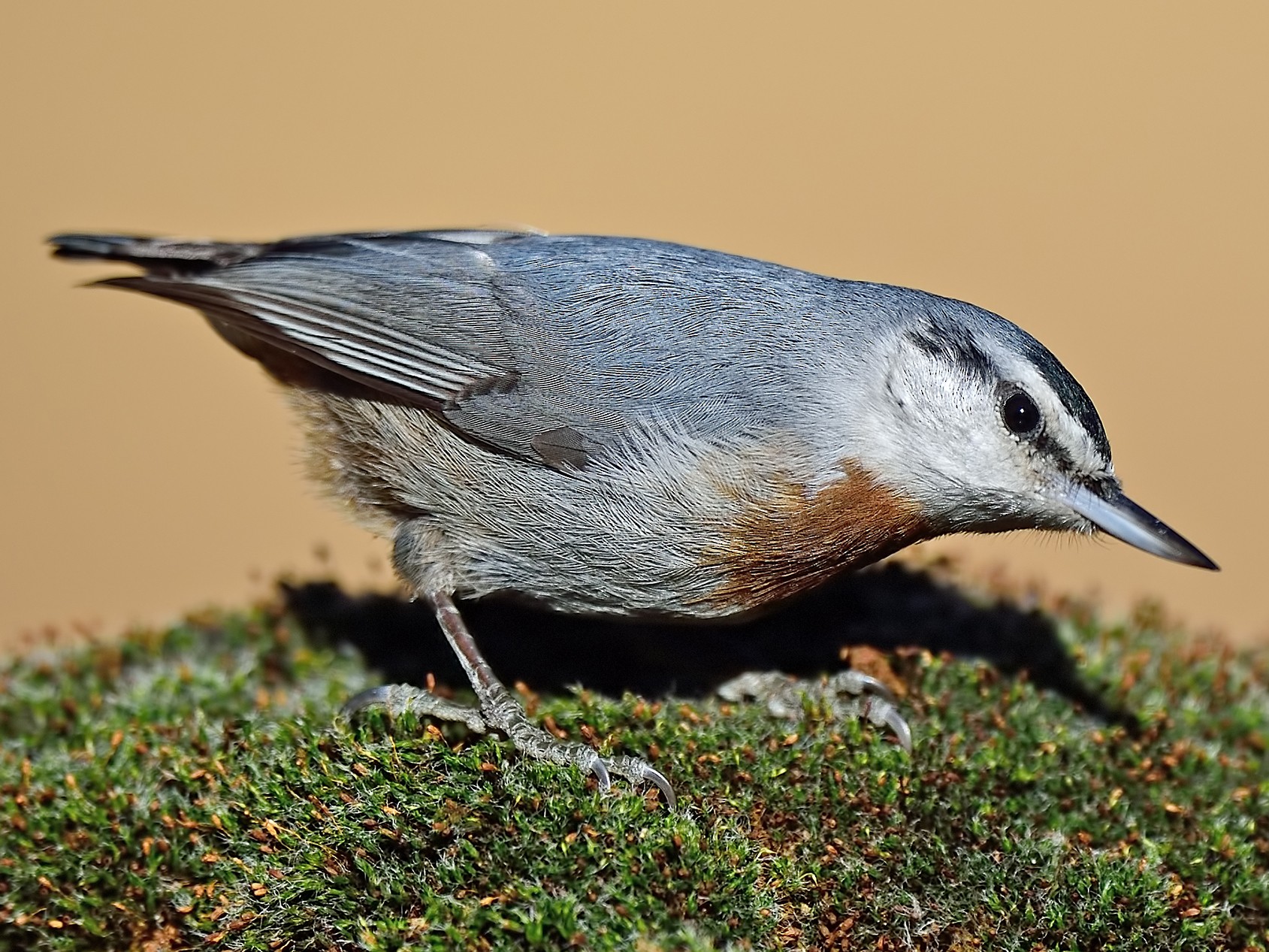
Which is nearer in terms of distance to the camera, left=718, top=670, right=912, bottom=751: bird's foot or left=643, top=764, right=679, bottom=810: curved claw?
left=643, top=764, right=679, bottom=810: curved claw

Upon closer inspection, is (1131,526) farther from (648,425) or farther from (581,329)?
(581,329)

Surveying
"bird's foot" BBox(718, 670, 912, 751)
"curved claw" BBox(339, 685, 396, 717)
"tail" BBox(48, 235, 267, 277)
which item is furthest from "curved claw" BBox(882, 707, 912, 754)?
"tail" BBox(48, 235, 267, 277)

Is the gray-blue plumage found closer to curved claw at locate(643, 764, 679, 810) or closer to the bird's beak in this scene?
the bird's beak

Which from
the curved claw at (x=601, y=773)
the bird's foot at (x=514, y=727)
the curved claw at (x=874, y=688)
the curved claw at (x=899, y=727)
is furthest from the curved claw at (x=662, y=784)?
the curved claw at (x=874, y=688)

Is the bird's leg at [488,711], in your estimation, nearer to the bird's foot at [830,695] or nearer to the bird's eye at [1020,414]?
the bird's foot at [830,695]

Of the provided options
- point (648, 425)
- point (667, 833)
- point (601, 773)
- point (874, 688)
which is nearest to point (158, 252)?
point (648, 425)
